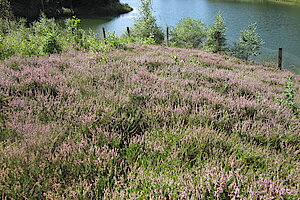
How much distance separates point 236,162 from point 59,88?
299cm

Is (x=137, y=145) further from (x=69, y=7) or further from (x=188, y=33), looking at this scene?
(x=69, y=7)

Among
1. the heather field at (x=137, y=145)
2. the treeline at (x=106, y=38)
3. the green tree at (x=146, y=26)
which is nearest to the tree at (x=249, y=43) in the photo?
the treeline at (x=106, y=38)

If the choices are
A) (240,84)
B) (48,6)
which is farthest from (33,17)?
(240,84)

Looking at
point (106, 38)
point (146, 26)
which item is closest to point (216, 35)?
point (146, 26)

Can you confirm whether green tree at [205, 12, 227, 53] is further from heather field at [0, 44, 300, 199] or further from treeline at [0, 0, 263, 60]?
heather field at [0, 44, 300, 199]

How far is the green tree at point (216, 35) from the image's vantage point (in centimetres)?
1905

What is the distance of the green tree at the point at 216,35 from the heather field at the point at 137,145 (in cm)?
1635

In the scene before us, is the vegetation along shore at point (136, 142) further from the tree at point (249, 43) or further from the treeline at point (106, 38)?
the tree at point (249, 43)

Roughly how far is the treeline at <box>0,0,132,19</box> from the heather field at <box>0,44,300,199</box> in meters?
46.8

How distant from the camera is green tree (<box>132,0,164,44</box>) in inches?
914

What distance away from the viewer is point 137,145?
2465mm

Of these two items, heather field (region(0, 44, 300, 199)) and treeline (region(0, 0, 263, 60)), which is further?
treeline (region(0, 0, 263, 60))

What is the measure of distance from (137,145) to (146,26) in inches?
886

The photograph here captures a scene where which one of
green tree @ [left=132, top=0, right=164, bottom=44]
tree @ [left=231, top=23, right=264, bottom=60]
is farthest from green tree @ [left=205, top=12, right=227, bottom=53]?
green tree @ [left=132, top=0, right=164, bottom=44]
